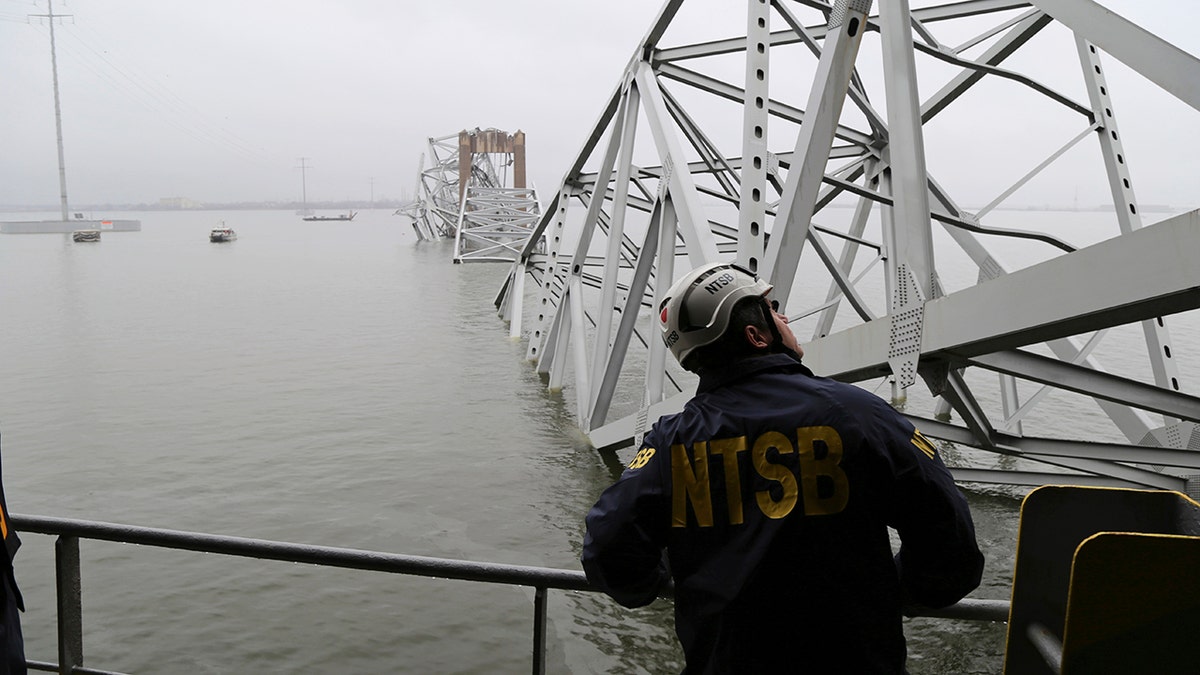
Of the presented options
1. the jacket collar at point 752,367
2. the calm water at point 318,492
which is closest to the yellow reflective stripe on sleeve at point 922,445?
the jacket collar at point 752,367

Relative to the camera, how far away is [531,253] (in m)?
25.8

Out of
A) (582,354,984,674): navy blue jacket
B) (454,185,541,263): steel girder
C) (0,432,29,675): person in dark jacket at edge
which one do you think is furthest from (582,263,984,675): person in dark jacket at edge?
(454,185,541,263): steel girder

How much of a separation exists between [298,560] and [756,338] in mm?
1920

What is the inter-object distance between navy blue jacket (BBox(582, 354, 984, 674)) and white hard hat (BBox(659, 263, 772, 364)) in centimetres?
22

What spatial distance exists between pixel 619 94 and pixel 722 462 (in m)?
11.7

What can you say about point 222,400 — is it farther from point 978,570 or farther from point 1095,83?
point 978,570

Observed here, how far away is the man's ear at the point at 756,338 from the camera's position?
2.36 meters

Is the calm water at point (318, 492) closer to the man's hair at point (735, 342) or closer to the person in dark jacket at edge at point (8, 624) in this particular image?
the person in dark jacket at edge at point (8, 624)

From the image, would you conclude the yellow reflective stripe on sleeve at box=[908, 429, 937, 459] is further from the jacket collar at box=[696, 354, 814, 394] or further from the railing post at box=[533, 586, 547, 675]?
the railing post at box=[533, 586, 547, 675]

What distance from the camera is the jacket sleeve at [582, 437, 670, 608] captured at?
7.45 feet

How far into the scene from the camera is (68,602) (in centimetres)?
374

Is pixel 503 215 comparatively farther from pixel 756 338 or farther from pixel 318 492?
pixel 756 338

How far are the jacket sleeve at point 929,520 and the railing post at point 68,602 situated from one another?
3.26 meters

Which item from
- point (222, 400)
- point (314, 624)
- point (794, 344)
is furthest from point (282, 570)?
point (222, 400)
